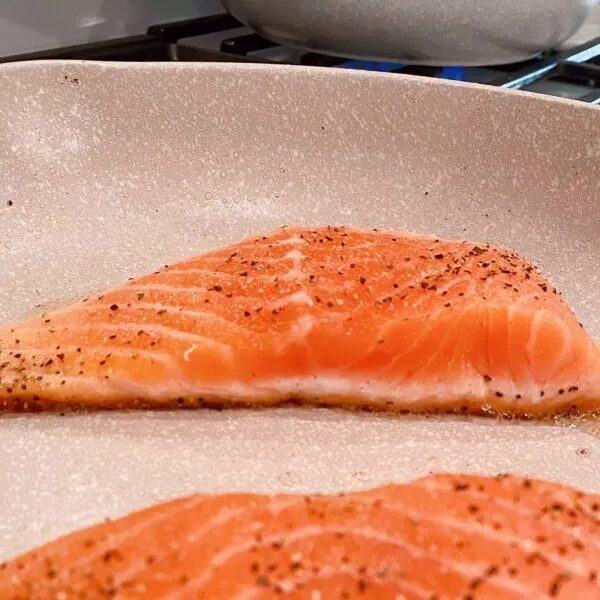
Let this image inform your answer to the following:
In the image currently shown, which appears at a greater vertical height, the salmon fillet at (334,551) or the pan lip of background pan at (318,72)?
the pan lip of background pan at (318,72)

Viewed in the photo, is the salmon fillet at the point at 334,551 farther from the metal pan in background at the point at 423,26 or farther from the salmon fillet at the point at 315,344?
the metal pan in background at the point at 423,26

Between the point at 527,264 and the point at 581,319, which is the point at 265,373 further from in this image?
the point at 581,319

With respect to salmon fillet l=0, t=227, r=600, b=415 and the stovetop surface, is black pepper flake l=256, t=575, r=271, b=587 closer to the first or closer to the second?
salmon fillet l=0, t=227, r=600, b=415

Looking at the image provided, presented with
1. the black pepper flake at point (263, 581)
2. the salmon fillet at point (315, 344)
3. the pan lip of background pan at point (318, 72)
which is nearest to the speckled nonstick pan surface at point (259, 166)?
the pan lip of background pan at point (318, 72)

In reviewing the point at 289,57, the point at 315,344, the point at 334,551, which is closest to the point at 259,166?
the point at 315,344

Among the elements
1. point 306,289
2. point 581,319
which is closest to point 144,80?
point 306,289

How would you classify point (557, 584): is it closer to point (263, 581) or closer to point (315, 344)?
point (263, 581)
